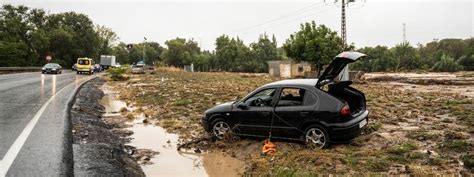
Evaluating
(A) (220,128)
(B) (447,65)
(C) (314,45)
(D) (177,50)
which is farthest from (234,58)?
(A) (220,128)

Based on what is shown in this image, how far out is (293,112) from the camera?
848 centimetres

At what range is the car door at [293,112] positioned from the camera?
8.35 m

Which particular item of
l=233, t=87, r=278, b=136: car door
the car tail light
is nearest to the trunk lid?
the car tail light

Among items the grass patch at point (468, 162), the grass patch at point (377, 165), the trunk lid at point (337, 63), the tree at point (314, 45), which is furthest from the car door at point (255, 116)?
the tree at point (314, 45)

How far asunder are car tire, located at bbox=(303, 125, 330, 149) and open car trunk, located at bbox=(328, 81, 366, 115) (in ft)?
2.81

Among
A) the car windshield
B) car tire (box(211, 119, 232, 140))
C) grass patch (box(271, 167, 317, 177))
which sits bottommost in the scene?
grass patch (box(271, 167, 317, 177))

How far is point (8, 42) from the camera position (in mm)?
72375

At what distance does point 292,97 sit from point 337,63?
1.19m

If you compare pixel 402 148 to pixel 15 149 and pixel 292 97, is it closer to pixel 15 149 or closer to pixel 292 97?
pixel 292 97

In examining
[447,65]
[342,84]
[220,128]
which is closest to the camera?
[342,84]

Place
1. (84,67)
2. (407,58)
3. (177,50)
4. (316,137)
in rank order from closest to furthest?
1. (316,137)
2. (84,67)
3. (407,58)
4. (177,50)

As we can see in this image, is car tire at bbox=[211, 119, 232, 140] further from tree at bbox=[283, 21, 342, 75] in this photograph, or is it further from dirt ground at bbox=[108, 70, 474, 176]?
tree at bbox=[283, 21, 342, 75]

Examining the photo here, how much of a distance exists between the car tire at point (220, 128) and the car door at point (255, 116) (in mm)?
321

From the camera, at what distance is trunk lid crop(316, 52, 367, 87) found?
8617 millimetres
